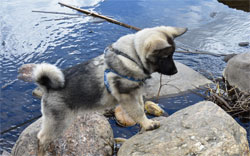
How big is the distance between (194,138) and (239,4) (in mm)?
10674

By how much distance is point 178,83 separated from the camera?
23.8ft

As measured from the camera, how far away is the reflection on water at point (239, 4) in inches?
475

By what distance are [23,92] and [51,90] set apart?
371 cm

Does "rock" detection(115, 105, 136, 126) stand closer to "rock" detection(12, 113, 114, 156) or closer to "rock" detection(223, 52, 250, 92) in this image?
"rock" detection(12, 113, 114, 156)

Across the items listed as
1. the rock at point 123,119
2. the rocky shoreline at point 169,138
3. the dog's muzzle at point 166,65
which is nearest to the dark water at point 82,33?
the rock at point 123,119

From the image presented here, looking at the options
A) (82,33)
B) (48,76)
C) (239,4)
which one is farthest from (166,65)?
(239,4)

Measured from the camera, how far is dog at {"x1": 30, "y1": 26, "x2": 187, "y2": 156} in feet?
11.8

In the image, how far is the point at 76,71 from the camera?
153 inches

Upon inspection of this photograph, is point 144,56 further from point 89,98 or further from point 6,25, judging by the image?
point 6,25

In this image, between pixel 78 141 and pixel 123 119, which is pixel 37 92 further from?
pixel 78 141

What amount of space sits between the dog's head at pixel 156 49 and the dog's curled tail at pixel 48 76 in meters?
1.16

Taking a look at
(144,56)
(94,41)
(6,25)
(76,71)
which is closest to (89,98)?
(76,71)

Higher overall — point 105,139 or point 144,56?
point 144,56

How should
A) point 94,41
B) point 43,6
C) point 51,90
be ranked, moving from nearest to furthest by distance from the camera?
point 51,90 → point 94,41 → point 43,6
